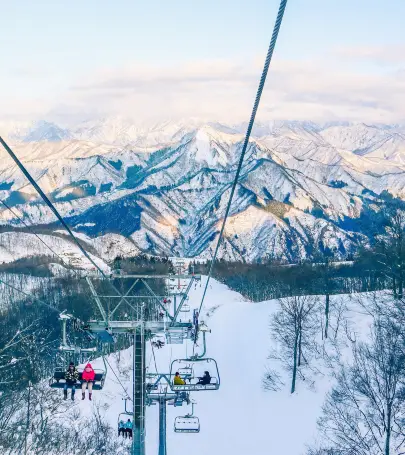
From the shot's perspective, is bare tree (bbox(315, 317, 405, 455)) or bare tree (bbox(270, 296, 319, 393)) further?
bare tree (bbox(270, 296, 319, 393))

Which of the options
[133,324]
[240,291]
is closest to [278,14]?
[133,324]

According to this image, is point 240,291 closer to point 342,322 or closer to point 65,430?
point 342,322

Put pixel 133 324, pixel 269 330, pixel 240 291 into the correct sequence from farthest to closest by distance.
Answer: pixel 240 291
pixel 269 330
pixel 133 324

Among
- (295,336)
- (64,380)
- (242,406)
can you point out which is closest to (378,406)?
(64,380)

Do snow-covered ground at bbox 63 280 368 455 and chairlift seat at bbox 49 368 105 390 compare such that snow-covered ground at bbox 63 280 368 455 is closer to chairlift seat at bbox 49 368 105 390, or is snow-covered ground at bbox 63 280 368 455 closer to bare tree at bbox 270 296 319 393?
bare tree at bbox 270 296 319 393

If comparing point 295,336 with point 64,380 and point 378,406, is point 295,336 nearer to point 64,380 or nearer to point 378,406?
point 378,406

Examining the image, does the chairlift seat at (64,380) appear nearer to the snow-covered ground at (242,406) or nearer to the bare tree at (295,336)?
the snow-covered ground at (242,406)

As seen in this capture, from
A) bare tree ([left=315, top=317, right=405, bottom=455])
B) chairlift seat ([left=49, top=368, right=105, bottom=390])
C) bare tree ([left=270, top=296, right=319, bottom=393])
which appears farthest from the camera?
bare tree ([left=270, top=296, right=319, bottom=393])

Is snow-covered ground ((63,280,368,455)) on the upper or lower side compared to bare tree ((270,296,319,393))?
lower

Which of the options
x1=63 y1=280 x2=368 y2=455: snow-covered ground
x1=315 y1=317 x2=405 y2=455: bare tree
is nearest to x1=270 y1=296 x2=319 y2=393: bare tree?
x1=63 y1=280 x2=368 y2=455: snow-covered ground
